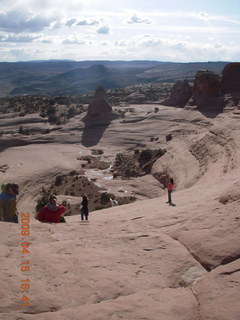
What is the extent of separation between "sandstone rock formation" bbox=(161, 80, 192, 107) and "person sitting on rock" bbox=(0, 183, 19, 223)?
41.9 meters

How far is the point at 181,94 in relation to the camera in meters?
49.8

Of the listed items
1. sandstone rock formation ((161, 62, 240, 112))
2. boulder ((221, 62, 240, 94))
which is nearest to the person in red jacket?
sandstone rock formation ((161, 62, 240, 112))

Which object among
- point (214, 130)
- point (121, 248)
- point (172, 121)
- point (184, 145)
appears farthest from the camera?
point (172, 121)

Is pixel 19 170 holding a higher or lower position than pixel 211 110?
lower

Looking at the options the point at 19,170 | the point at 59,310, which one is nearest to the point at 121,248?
the point at 59,310

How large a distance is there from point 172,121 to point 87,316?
3739 centimetres

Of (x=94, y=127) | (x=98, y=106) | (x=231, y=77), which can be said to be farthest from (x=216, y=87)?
(x=98, y=106)

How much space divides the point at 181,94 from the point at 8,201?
43779 millimetres

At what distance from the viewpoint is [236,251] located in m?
6.29

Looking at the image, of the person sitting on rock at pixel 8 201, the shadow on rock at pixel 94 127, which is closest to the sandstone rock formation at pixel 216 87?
the shadow on rock at pixel 94 127

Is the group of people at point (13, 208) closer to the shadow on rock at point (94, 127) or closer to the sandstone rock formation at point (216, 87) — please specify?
the sandstone rock formation at point (216, 87)

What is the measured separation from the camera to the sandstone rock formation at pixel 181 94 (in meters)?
48.9

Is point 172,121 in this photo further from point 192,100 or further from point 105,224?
point 105,224
